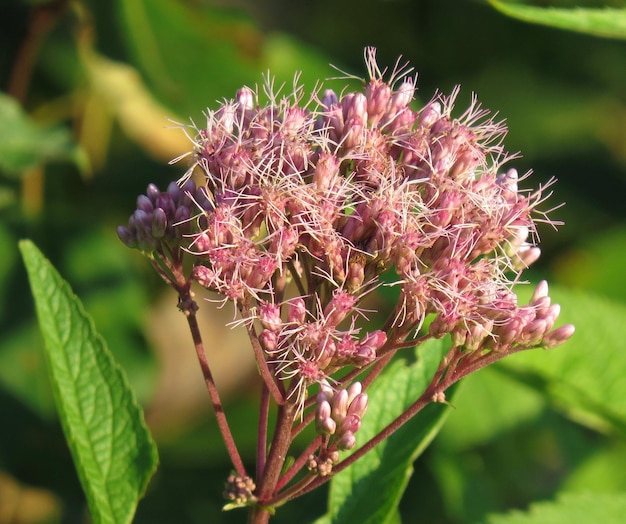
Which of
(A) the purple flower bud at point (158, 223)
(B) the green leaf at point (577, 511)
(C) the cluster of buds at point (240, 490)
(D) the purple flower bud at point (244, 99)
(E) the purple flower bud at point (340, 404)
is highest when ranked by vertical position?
(D) the purple flower bud at point (244, 99)

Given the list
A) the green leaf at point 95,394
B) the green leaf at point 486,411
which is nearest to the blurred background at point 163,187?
the green leaf at point 486,411

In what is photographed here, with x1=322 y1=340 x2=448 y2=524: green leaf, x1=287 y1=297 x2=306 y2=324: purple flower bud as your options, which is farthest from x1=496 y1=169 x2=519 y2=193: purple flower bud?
x1=287 y1=297 x2=306 y2=324: purple flower bud

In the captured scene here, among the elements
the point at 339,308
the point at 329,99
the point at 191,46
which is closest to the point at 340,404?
the point at 339,308

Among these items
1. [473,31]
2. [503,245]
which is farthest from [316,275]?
[473,31]

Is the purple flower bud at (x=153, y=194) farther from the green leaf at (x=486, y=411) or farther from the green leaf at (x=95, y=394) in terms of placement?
the green leaf at (x=486, y=411)

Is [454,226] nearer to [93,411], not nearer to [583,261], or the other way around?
[93,411]

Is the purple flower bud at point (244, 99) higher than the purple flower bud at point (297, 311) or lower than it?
higher
